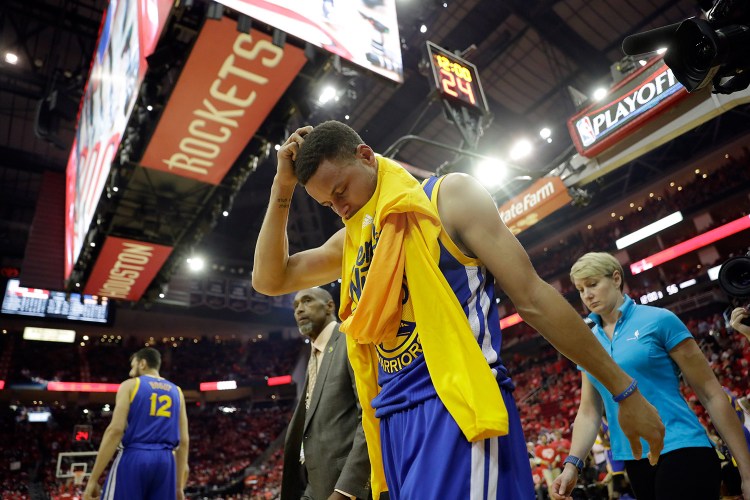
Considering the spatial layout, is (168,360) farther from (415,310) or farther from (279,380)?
(415,310)

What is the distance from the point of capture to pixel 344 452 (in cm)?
261

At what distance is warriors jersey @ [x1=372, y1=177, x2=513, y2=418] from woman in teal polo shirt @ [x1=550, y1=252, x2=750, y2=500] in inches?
30.9

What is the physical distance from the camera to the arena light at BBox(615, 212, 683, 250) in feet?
59.4

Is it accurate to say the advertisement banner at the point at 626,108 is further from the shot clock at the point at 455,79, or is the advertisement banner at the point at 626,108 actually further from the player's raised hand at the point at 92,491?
the player's raised hand at the point at 92,491

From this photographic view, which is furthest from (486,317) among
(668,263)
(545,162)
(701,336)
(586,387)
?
(668,263)

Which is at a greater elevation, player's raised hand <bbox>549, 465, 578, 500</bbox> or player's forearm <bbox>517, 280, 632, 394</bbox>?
player's forearm <bbox>517, 280, 632, 394</bbox>


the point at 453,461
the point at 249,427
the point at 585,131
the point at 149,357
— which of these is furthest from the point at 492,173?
the point at 249,427

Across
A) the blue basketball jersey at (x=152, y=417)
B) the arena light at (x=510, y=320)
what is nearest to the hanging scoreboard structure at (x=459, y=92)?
the blue basketball jersey at (x=152, y=417)

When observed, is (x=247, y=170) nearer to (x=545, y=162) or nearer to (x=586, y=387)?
(x=586, y=387)

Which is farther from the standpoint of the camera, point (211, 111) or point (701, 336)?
point (701, 336)

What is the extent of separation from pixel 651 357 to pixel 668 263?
2179 cm

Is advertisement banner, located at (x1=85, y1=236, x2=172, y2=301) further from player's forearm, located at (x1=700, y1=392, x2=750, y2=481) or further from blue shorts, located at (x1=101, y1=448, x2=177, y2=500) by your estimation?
player's forearm, located at (x1=700, y1=392, x2=750, y2=481)

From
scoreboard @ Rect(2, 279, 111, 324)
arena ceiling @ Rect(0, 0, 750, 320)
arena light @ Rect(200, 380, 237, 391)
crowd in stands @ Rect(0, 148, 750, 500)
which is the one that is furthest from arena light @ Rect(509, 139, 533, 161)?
arena light @ Rect(200, 380, 237, 391)

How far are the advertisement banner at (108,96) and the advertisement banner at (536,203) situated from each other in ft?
17.6
